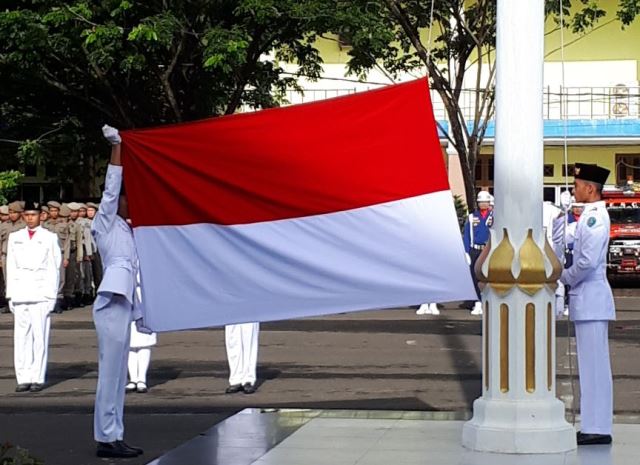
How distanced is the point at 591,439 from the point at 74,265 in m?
17.9

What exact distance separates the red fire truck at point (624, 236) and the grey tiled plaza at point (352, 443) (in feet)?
68.9

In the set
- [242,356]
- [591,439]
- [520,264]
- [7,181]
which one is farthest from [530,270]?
[7,181]

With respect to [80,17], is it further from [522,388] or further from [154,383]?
[522,388]

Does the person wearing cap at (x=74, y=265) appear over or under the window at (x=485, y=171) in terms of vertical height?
under

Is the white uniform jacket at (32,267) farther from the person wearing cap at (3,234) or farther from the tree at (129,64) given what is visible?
the tree at (129,64)

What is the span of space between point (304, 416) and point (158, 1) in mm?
17757

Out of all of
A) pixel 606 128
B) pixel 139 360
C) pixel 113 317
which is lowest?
pixel 139 360

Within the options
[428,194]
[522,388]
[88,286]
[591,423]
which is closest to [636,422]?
[591,423]

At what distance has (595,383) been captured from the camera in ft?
34.0

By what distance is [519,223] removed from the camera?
384 inches

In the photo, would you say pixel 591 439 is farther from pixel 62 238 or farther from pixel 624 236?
pixel 624 236

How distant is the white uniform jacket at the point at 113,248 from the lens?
33.3ft

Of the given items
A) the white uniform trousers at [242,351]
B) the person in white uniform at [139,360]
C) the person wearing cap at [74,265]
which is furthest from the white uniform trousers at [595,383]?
the person wearing cap at [74,265]

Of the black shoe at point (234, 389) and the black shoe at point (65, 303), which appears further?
the black shoe at point (65, 303)
